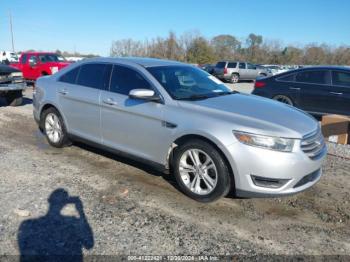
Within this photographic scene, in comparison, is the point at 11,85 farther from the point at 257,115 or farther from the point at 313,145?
the point at 313,145

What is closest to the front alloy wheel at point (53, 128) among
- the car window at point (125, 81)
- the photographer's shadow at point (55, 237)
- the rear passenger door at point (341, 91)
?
the car window at point (125, 81)

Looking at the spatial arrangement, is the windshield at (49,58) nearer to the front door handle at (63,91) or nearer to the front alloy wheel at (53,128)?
the front alloy wheel at (53,128)

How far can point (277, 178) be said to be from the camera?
142 inches

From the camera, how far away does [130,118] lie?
4.59 metres

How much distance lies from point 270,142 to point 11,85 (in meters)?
8.78

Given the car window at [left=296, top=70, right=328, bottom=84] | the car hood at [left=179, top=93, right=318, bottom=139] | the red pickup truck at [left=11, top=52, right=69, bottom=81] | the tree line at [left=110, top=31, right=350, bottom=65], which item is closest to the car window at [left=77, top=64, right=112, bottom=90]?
the car hood at [left=179, top=93, right=318, bottom=139]

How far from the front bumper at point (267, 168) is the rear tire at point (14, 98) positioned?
885 centimetres

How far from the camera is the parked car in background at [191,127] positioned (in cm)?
362

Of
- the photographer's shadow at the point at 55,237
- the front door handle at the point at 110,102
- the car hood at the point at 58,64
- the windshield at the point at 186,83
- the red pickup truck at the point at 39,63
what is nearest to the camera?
the photographer's shadow at the point at 55,237

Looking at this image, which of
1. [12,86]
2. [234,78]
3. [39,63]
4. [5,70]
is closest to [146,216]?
[12,86]

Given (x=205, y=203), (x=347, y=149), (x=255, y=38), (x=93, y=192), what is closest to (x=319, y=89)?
(x=347, y=149)

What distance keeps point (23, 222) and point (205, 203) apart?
1.97 metres

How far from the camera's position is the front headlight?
3.58 metres

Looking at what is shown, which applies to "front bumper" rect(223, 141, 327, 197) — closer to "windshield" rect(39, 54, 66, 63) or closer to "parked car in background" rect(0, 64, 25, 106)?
"parked car in background" rect(0, 64, 25, 106)
